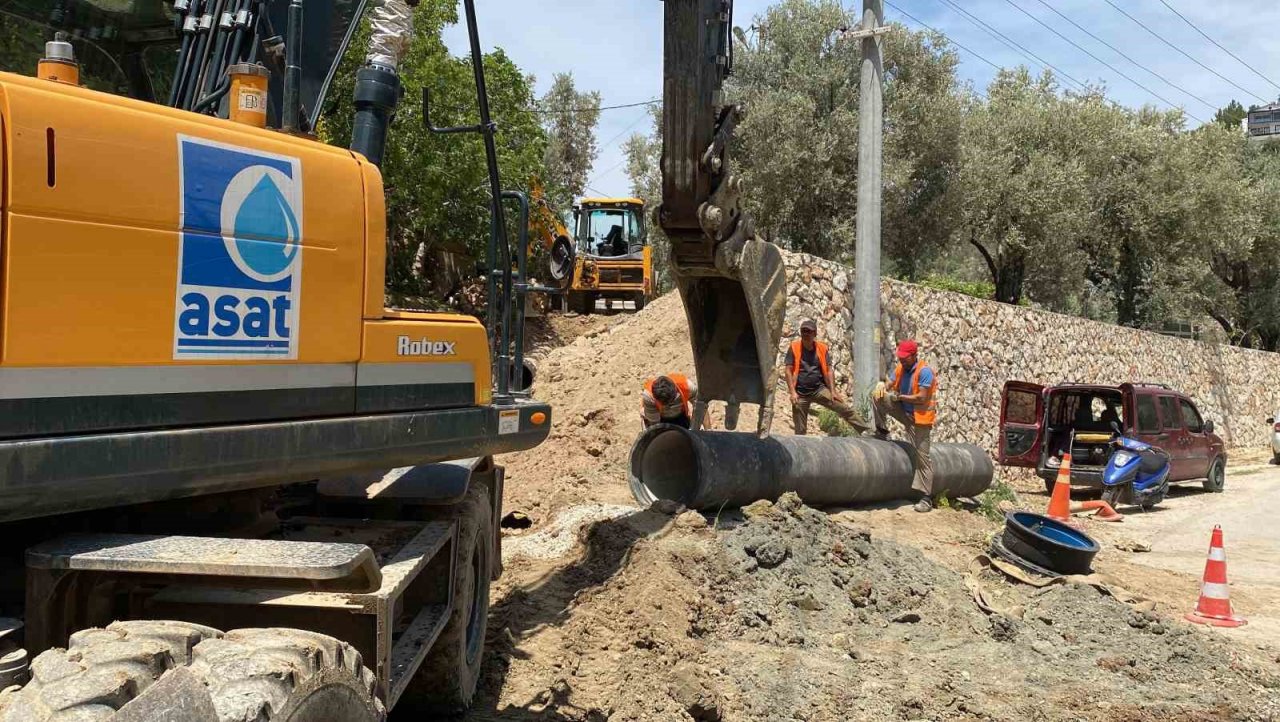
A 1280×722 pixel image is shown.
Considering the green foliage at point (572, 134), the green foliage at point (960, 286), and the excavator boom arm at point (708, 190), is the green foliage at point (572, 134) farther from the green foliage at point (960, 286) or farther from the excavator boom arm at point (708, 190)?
the excavator boom arm at point (708, 190)

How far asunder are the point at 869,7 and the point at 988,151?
1501 centimetres

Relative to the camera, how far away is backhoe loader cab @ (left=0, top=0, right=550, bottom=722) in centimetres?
273

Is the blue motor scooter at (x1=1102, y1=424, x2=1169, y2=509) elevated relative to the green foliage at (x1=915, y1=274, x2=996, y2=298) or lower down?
lower down

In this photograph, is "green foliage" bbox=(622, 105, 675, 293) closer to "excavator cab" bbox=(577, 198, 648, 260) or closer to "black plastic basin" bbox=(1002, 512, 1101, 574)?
"excavator cab" bbox=(577, 198, 648, 260)

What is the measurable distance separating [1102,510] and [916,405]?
4752mm

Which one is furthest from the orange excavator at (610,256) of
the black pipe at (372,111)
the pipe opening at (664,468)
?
the black pipe at (372,111)

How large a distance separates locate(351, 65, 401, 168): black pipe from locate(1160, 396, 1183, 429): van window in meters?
14.6

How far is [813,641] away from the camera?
6.89 m

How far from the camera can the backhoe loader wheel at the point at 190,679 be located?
241 centimetres

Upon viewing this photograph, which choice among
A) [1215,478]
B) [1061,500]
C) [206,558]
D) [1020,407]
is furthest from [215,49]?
[1215,478]

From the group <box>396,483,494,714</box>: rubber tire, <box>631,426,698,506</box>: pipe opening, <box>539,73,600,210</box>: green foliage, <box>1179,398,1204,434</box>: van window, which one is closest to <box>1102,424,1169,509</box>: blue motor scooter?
<box>1179,398,1204,434</box>: van window

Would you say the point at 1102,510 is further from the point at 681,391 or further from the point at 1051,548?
Result: the point at 681,391

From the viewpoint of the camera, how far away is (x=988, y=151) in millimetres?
27156

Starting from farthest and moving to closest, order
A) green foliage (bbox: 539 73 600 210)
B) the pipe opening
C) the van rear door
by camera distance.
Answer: green foliage (bbox: 539 73 600 210), the van rear door, the pipe opening
